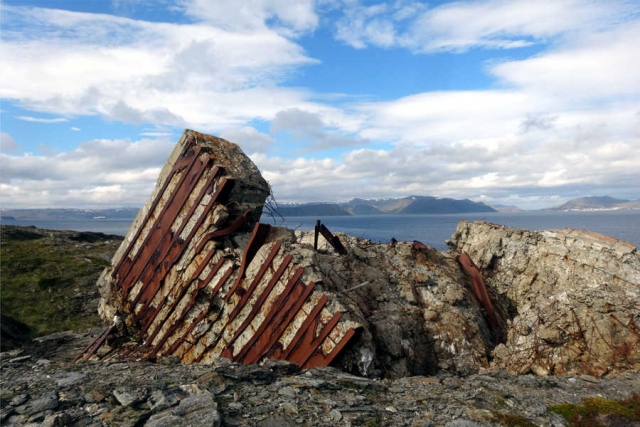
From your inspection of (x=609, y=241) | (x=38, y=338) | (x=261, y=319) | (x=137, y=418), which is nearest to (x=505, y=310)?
(x=609, y=241)

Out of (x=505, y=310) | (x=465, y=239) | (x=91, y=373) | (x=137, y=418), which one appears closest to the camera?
(x=137, y=418)

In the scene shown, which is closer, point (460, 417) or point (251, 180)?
point (460, 417)

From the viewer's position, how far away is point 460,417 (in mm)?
6008

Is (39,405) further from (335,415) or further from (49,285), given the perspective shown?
(49,285)

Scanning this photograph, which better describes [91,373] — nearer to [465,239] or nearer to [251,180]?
[251,180]

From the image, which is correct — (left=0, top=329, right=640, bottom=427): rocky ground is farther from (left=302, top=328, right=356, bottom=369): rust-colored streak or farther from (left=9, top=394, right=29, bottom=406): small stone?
(left=302, top=328, right=356, bottom=369): rust-colored streak

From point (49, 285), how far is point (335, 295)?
14618 millimetres

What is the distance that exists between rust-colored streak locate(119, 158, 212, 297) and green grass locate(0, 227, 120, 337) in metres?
4.34

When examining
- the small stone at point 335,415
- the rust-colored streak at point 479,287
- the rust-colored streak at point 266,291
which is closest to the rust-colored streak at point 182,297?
the rust-colored streak at point 266,291

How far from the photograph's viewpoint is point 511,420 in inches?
234

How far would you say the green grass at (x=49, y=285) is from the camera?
49.9ft

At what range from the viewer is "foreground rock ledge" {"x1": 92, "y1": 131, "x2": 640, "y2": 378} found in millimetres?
8789

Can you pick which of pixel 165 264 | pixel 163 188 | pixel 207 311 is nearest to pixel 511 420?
pixel 207 311

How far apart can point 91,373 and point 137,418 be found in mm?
3103
